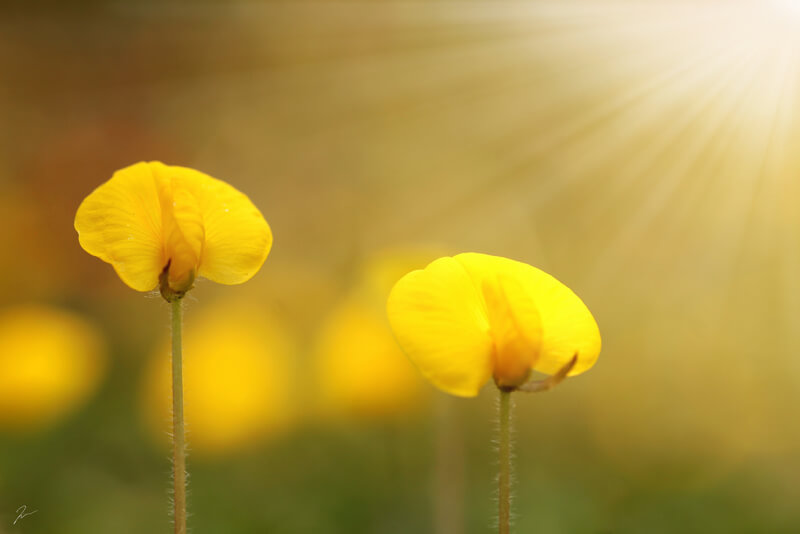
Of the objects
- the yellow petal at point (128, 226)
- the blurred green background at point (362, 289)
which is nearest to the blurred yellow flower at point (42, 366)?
the blurred green background at point (362, 289)

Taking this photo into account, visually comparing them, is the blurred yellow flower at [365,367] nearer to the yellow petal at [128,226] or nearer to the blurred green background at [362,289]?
the blurred green background at [362,289]

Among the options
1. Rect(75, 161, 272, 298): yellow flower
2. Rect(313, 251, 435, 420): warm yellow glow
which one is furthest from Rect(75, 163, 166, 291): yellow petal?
Rect(313, 251, 435, 420): warm yellow glow

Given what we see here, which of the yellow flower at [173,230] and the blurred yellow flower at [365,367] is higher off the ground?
the yellow flower at [173,230]

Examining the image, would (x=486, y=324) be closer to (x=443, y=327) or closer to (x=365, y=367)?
(x=443, y=327)

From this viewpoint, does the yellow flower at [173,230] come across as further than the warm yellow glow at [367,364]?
No

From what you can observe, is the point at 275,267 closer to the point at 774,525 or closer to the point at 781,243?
the point at 774,525

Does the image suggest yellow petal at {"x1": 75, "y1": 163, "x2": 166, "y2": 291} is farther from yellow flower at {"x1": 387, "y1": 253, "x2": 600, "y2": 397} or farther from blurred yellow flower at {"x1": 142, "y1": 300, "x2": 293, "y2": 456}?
blurred yellow flower at {"x1": 142, "y1": 300, "x2": 293, "y2": 456}

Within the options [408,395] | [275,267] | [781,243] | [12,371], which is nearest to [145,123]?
[275,267]

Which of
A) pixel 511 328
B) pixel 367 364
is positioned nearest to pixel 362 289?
pixel 367 364
